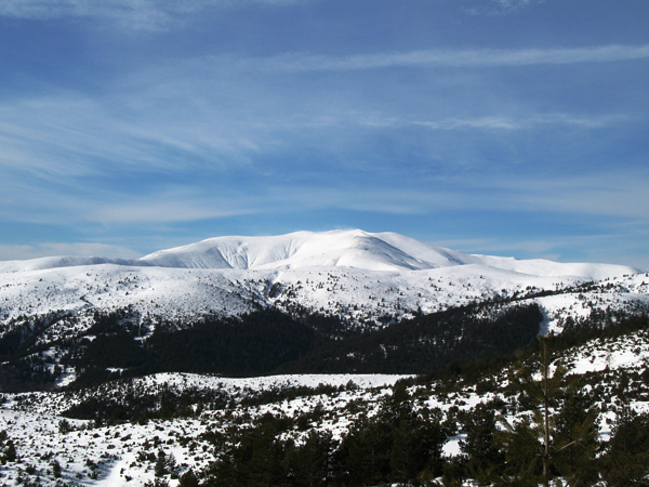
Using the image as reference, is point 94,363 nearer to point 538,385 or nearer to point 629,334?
point 629,334

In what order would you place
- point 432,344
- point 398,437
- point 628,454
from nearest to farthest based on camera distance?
point 628,454 → point 398,437 → point 432,344

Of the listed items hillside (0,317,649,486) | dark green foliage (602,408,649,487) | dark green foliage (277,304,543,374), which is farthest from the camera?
dark green foliage (277,304,543,374)

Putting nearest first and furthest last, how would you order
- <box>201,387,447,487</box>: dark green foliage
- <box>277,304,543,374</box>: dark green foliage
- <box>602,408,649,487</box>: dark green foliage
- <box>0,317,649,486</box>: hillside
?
<box>0,317,649,486</box>: hillside
<box>602,408,649,487</box>: dark green foliage
<box>201,387,447,487</box>: dark green foliage
<box>277,304,543,374</box>: dark green foliage

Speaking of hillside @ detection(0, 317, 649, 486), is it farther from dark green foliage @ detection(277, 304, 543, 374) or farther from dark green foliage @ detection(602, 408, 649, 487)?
dark green foliage @ detection(277, 304, 543, 374)

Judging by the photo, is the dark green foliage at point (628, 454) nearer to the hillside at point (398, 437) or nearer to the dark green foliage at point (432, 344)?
the hillside at point (398, 437)

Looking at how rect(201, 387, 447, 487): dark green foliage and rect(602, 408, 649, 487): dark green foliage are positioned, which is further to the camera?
rect(201, 387, 447, 487): dark green foliage

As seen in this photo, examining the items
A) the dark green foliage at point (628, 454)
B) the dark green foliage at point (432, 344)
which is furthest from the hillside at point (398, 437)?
the dark green foliage at point (432, 344)

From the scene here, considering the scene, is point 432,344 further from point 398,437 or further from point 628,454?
point 628,454

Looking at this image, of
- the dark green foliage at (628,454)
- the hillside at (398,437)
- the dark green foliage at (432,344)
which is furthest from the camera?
the dark green foliage at (432,344)

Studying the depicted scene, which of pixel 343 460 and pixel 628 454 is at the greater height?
pixel 628 454

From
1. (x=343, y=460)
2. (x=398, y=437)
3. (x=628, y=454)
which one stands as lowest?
(x=343, y=460)

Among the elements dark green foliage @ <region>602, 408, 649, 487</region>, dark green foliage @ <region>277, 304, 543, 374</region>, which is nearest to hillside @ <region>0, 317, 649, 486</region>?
dark green foliage @ <region>602, 408, 649, 487</region>

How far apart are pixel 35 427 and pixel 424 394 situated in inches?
1772

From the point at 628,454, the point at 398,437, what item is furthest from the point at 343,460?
the point at 628,454
